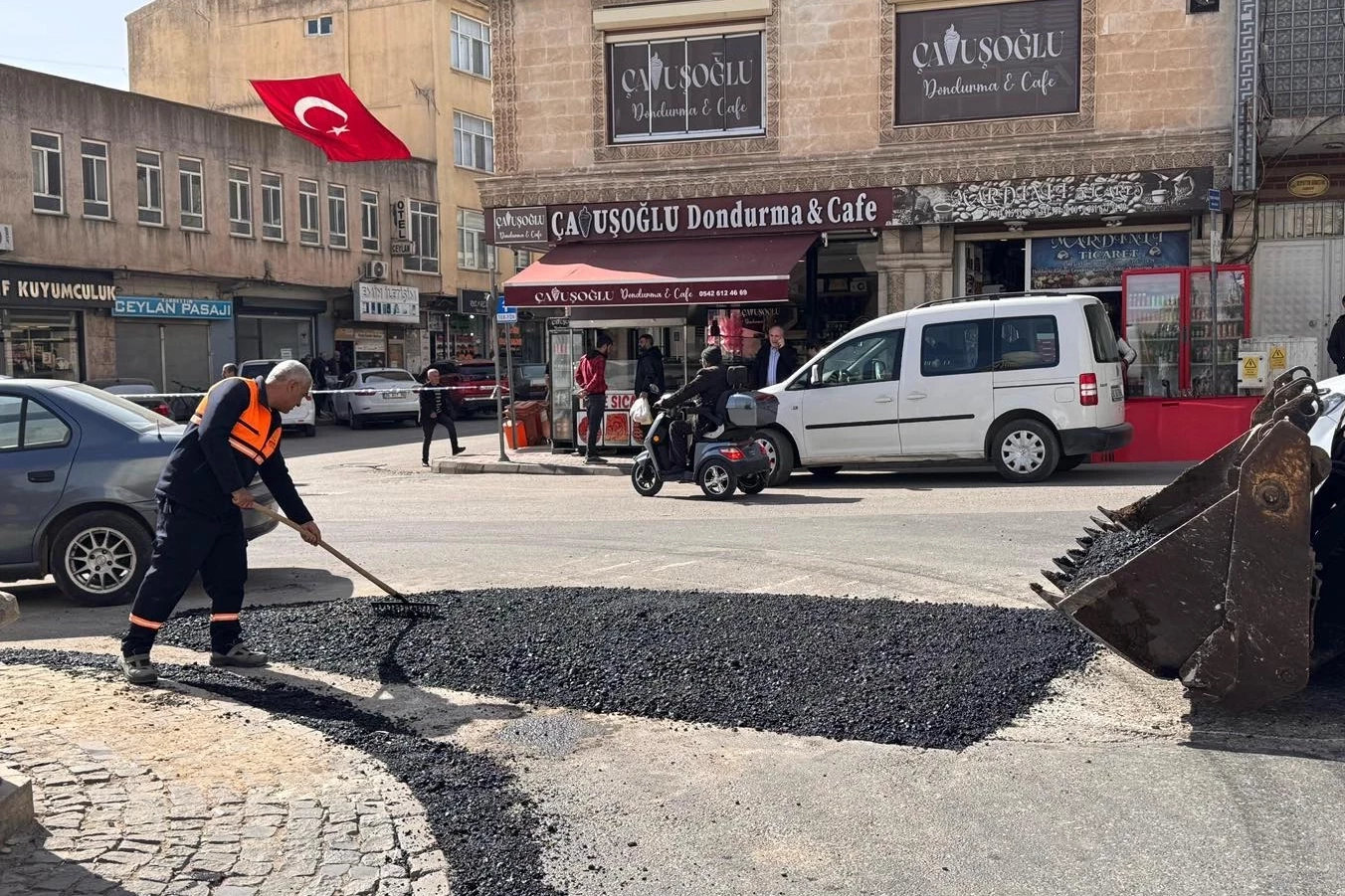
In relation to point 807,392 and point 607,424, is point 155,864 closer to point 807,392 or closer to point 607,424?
point 807,392

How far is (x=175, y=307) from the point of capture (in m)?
34.0

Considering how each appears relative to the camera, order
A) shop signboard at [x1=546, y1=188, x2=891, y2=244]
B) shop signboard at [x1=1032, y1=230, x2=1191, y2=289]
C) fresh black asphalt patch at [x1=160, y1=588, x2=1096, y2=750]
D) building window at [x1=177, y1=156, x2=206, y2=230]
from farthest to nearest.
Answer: building window at [x1=177, y1=156, x2=206, y2=230], shop signboard at [x1=546, y1=188, x2=891, y2=244], shop signboard at [x1=1032, y1=230, x2=1191, y2=289], fresh black asphalt patch at [x1=160, y1=588, x2=1096, y2=750]

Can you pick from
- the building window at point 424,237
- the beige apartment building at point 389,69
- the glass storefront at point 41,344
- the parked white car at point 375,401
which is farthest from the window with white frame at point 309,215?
the glass storefront at point 41,344

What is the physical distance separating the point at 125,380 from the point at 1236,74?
20906 mm

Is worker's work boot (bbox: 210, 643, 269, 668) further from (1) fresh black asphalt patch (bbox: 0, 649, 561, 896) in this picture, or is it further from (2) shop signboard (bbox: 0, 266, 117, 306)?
(2) shop signboard (bbox: 0, 266, 117, 306)

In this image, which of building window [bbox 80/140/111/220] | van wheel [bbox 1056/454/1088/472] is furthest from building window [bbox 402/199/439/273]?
van wheel [bbox 1056/454/1088/472]

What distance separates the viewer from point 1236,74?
59.3ft

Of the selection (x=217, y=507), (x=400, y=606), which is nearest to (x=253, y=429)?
(x=217, y=507)

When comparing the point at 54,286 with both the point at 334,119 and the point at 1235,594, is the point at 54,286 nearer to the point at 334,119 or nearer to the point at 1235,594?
the point at 334,119

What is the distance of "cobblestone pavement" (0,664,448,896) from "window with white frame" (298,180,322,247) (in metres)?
35.0

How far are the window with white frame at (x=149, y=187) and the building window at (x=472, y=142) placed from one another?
1280 cm

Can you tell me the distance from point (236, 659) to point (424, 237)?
38.7 meters

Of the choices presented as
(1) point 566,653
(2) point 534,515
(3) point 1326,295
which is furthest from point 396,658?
(3) point 1326,295

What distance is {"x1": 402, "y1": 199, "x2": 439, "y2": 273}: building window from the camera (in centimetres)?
4316
